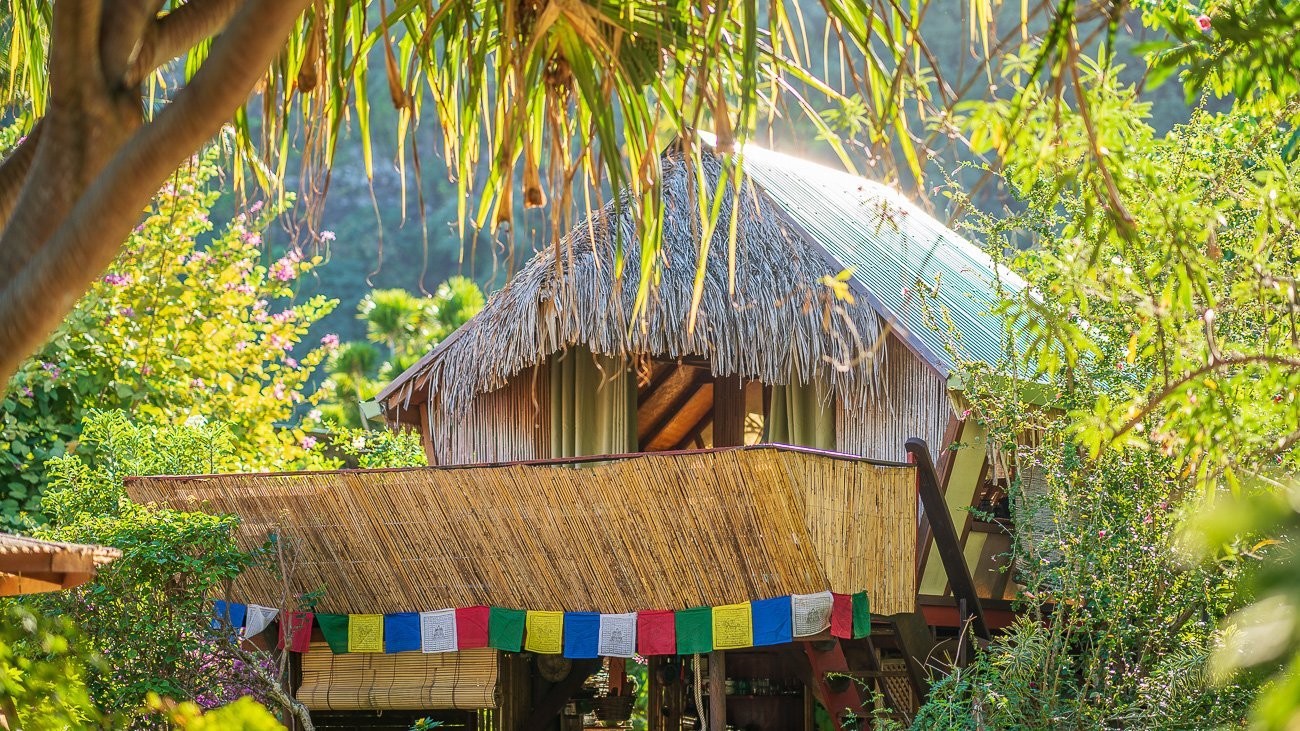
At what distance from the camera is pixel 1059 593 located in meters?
6.36

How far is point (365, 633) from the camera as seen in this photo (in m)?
8.26

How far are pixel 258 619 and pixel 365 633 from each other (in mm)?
701

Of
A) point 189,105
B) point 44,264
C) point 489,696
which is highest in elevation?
point 189,105

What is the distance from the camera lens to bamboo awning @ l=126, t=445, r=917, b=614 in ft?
22.8

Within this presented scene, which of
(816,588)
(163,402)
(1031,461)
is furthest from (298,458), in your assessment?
(1031,461)

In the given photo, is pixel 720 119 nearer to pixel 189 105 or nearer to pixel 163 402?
pixel 189 105

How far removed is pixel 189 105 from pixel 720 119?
0.82m

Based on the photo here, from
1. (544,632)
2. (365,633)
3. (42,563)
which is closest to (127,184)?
(42,563)

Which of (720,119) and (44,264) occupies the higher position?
(720,119)

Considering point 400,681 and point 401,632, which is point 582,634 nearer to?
point 401,632

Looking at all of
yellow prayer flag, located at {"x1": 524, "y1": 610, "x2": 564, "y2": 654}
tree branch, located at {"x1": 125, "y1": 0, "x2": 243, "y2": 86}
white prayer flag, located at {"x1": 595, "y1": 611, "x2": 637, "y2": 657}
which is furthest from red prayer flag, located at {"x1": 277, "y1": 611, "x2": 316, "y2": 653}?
tree branch, located at {"x1": 125, "y1": 0, "x2": 243, "y2": 86}

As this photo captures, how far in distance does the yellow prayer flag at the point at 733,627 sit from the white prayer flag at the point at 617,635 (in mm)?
485

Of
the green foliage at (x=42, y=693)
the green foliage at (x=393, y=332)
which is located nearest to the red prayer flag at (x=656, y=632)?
the green foliage at (x=42, y=693)

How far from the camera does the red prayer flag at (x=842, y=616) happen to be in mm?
7047
